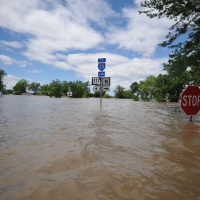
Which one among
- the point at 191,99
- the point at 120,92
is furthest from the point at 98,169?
the point at 120,92

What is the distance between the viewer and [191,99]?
5895mm

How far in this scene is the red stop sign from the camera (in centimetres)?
582

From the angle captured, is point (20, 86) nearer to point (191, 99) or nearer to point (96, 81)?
point (96, 81)

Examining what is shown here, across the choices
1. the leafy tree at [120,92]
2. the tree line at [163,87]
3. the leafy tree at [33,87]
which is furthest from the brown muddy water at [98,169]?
the leafy tree at [33,87]

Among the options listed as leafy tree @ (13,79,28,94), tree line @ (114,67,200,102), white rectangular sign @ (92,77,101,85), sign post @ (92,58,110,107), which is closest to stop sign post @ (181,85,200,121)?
tree line @ (114,67,200,102)

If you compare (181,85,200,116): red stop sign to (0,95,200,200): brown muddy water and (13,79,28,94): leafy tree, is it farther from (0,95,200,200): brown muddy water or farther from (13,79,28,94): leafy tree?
(13,79,28,94): leafy tree

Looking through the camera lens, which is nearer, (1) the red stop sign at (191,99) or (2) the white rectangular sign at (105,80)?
(1) the red stop sign at (191,99)

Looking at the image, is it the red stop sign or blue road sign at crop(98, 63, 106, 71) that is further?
blue road sign at crop(98, 63, 106, 71)

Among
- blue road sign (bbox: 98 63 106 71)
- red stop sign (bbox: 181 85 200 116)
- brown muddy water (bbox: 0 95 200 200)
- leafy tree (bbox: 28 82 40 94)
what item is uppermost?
leafy tree (bbox: 28 82 40 94)

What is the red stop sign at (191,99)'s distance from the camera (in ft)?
19.1

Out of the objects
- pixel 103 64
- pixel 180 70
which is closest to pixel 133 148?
pixel 180 70

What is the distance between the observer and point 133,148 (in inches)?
122

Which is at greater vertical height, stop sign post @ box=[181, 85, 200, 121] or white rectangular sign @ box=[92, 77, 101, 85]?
white rectangular sign @ box=[92, 77, 101, 85]

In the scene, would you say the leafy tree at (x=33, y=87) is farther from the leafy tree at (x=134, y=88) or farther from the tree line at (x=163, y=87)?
the leafy tree at (x=134, y=88)
